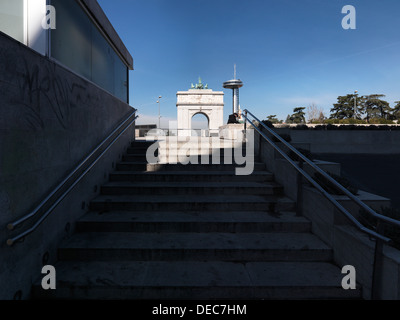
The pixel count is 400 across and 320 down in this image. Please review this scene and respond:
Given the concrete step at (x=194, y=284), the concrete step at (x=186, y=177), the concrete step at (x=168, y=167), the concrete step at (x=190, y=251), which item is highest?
the concrete step at (x=168, y=167)

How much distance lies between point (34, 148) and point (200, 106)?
28.7m

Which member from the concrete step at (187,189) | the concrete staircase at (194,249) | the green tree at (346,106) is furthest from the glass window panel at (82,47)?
the green tree at (346,106)

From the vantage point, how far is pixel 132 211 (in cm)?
368

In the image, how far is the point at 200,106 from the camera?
3003 centimetres

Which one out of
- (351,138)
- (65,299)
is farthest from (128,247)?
(351,138)

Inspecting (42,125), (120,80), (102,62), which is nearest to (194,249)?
(42,125)

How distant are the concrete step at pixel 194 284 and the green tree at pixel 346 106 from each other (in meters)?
69.3

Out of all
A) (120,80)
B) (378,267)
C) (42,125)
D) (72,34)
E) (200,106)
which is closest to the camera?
(378,267)

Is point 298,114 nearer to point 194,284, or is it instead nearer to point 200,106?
point 200,106

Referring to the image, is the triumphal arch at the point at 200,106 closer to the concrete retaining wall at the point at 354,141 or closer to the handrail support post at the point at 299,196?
the concrete retaining wall at the point at 354,141

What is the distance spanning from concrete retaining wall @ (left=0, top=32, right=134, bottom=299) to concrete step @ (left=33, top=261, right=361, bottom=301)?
1.27 ft

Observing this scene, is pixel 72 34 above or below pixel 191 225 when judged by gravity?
above

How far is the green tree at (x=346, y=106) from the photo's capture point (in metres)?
59.3
